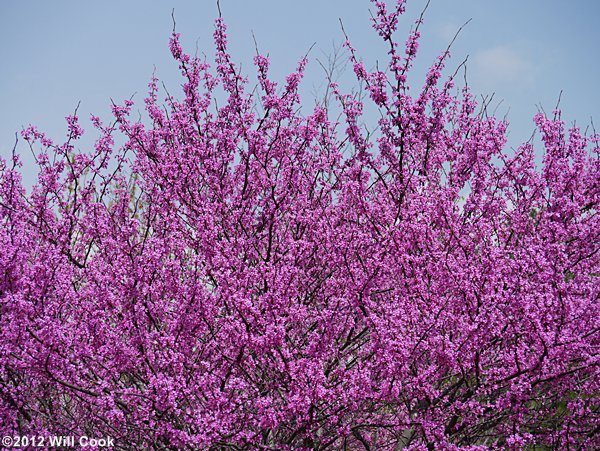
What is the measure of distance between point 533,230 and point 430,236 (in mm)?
1654

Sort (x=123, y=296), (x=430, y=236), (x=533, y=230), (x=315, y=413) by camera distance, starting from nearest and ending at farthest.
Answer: (x=315, y=413)
(x=123, y=296)
(x=430, y=236)
(x=533, y=230)

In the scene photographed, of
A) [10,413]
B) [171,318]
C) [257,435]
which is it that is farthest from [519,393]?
[10,413]

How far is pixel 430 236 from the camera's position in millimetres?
7008

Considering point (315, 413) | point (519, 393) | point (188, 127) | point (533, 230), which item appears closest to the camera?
point (519, 393)

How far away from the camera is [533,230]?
7.53m

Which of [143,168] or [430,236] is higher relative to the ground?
[143,168]

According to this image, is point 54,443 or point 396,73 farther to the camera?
point 396,73

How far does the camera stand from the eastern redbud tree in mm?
5617

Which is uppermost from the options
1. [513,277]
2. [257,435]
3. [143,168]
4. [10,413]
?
[143,168]

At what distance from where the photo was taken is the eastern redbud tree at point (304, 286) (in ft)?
18.4

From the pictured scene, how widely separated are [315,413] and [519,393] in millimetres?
2114

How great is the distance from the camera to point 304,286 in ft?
24.6

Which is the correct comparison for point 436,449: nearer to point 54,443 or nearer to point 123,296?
point 123,296

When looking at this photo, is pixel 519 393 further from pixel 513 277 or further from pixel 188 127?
pixel 188 127
